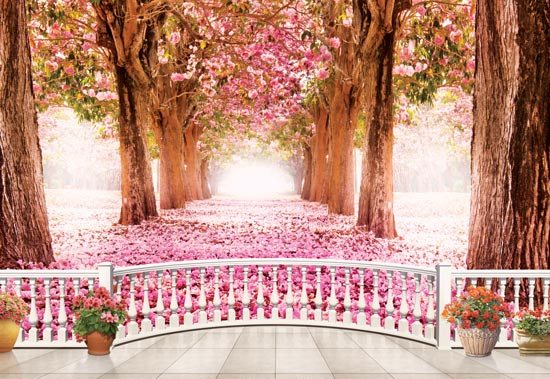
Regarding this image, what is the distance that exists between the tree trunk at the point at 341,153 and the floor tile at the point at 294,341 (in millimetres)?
16923

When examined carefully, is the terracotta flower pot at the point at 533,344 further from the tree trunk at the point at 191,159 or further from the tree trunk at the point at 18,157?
the tree trunk at the point at 191,159

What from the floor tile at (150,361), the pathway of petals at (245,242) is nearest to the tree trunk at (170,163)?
the pathway of petals at (245,242)

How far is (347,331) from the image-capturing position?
28.3 ft

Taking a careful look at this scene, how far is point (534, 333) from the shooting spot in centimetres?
748

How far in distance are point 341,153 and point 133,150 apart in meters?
9.14

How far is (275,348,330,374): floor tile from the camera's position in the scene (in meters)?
6.73

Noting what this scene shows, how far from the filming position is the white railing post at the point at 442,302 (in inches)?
305

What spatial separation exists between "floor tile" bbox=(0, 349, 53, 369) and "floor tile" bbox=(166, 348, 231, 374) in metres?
1.92

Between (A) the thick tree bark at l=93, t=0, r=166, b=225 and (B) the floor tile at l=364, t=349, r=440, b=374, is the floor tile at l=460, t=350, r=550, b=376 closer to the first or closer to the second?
(B) the floor tile at l=364, t=349, r=440, b=374

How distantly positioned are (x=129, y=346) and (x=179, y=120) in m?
25.8

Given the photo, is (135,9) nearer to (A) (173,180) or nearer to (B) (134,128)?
(B) (134,128)

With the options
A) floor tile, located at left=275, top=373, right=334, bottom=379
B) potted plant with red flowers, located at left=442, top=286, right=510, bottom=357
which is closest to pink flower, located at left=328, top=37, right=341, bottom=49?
potted plant with red flowers, located at left=442, top=286, right=510, bottom=357

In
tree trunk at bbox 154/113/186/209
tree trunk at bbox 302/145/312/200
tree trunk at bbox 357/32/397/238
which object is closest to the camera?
tree trunk at bbox 357/32/397/238

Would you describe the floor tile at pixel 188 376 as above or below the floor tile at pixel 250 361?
above
